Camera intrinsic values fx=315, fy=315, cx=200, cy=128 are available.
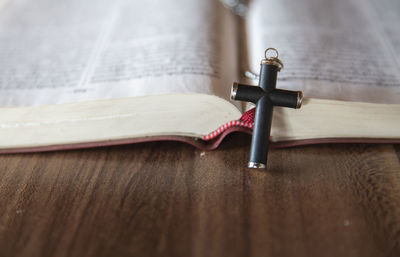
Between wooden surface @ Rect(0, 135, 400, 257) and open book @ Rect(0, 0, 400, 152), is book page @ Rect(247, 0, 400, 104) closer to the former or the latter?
open book @ Rect(0, 0, 400, 152)

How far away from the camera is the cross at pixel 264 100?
521mm

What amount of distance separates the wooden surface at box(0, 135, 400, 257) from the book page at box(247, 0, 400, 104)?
0.13 meters

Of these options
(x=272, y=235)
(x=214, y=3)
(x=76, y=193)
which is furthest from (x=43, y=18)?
(x=272, y=235)

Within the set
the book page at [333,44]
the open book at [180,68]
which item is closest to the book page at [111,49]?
the open book at [180,68]

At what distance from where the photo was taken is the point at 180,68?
64 centimetres

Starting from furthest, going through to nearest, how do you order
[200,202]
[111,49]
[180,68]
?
[111,49]
[180,68]
[200,202]

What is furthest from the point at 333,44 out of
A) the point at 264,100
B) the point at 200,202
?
the point at 200,202

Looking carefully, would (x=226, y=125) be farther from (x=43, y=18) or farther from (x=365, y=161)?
(x=43, y=18)

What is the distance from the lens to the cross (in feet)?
1.71

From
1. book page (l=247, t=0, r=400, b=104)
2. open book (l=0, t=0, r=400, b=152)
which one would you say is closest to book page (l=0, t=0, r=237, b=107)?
open book (l=0, t=0, r=400, b=152)

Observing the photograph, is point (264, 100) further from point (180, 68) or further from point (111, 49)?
point (111, 49)

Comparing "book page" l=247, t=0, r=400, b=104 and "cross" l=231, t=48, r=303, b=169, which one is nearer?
"cross" l=231, t=48, r=303, b=169

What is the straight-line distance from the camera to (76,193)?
524 mm

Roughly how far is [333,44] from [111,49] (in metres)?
0.53
